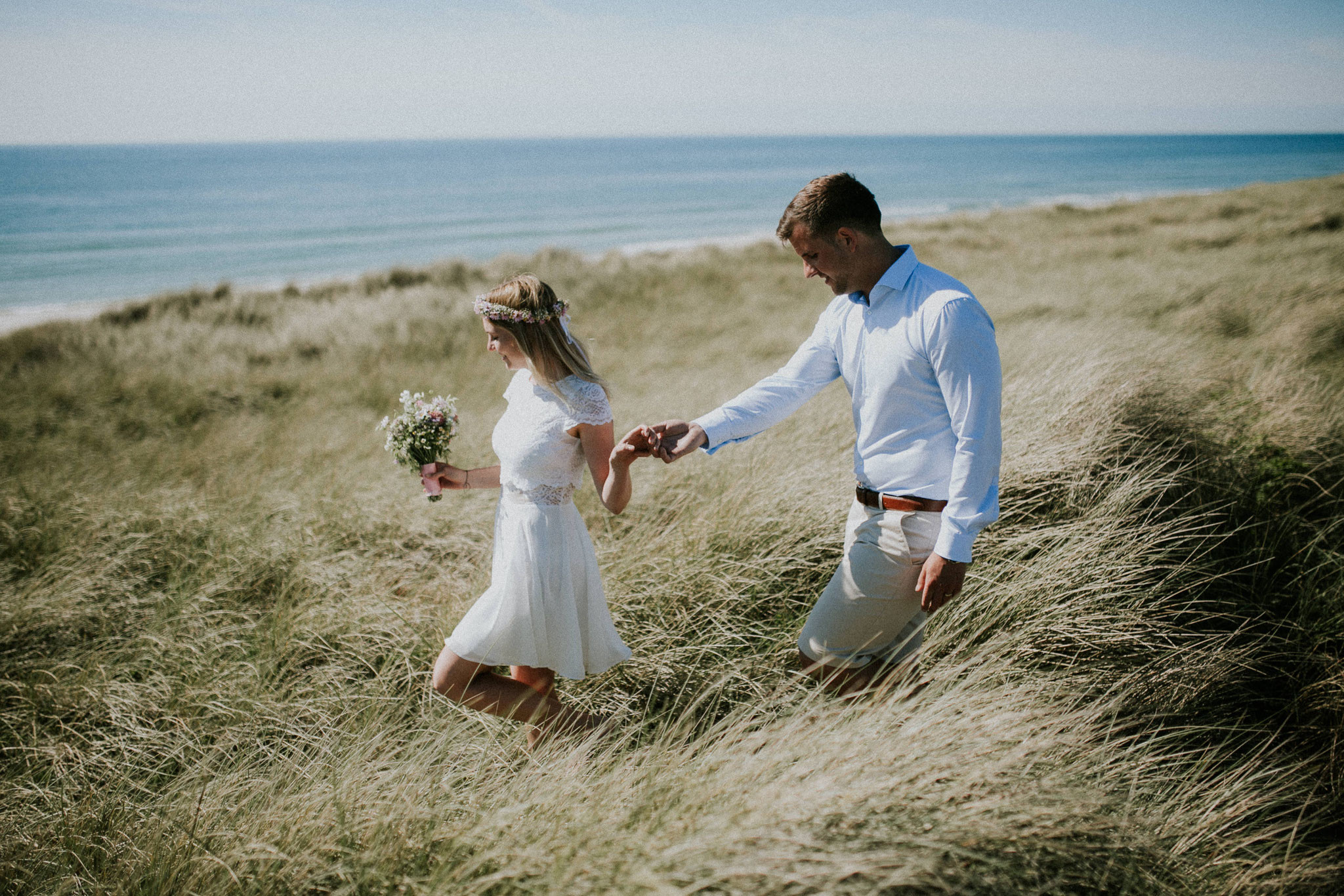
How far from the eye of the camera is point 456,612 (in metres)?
3.85

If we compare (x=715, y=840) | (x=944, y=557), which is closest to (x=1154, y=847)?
(x=944, y=557)

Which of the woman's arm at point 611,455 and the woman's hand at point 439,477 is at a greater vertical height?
the woman's arm at point 611,455

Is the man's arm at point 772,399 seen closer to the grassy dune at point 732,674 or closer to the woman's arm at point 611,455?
the woman's arm at point 611,455

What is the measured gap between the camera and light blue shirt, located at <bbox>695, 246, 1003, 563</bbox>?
7.85ft

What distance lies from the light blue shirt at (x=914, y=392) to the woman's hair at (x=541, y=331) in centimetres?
60

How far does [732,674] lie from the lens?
9.92ft

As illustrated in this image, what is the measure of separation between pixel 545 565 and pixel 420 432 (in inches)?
35.6

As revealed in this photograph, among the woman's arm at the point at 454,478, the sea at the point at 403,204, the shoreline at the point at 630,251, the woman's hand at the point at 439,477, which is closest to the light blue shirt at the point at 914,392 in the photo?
the woman's arm at the point at 454,478

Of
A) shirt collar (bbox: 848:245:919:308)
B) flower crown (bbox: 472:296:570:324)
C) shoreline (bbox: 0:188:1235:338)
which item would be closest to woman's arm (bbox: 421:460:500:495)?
flower crown (bbox: 472:296:570:324)

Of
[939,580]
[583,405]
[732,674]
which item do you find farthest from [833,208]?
[732,674]

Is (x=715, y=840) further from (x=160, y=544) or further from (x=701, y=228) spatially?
(x=701, y=228)

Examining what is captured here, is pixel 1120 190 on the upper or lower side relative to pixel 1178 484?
upper

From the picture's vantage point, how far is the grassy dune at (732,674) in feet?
6.26

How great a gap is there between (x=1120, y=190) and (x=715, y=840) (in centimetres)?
7481
